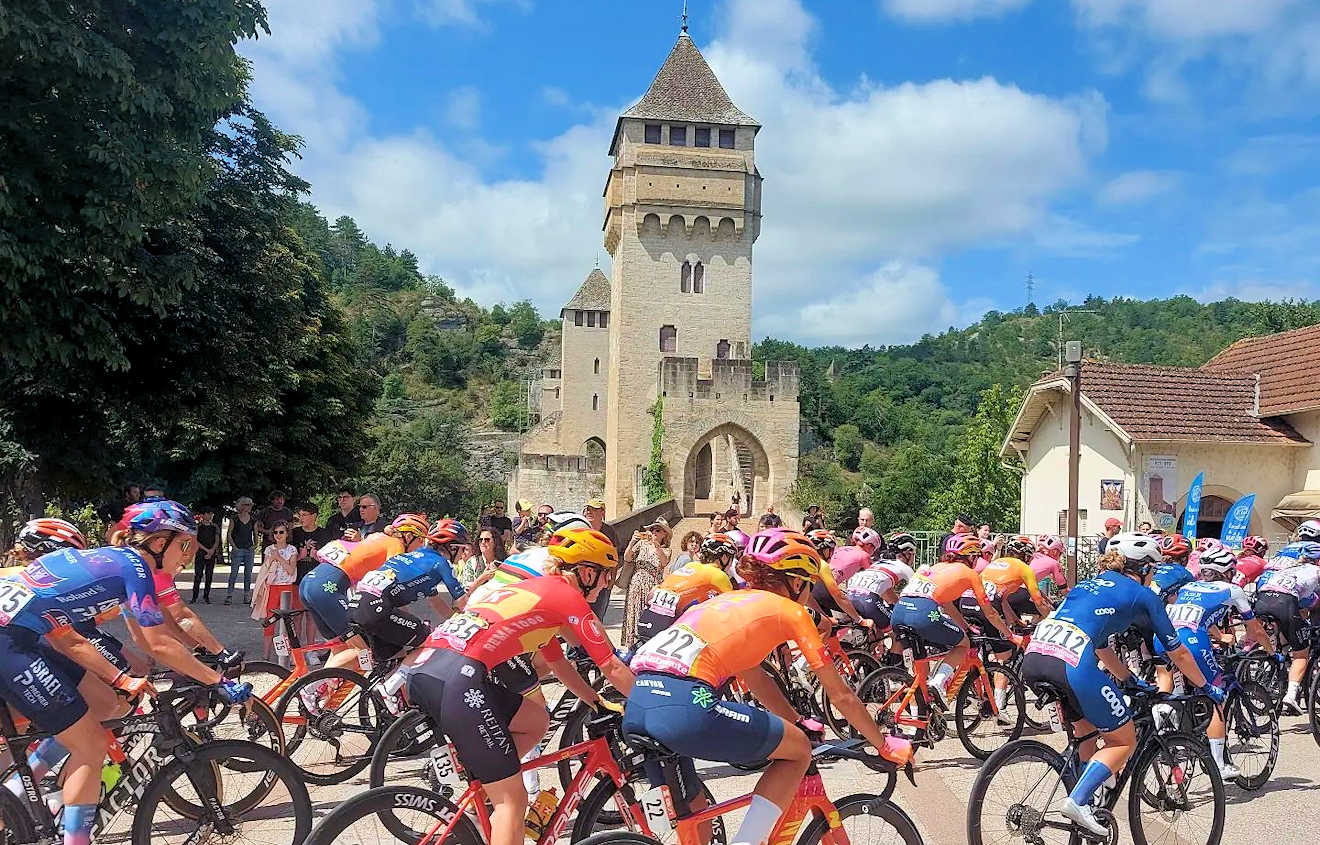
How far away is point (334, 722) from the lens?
785 centimetres

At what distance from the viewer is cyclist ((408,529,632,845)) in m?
4.77

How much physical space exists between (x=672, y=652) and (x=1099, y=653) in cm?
327

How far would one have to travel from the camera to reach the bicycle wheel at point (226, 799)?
536 centimetres

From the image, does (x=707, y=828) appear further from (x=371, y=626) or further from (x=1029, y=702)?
(x=1029, y=702)

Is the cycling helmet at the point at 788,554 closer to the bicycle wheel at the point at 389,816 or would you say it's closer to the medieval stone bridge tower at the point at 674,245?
the bicycle wheel at the point at 389,816

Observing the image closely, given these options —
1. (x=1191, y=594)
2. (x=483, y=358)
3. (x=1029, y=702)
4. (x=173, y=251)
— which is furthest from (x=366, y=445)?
(x=483, y=358)

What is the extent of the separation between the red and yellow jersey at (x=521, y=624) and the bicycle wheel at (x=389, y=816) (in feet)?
2.06

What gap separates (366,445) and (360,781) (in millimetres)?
26804

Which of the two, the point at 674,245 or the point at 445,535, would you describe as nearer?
the point at 445,535

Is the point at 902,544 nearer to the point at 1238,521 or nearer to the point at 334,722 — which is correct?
the point at 334,722

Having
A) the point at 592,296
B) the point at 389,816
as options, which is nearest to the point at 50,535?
the point at 389,816

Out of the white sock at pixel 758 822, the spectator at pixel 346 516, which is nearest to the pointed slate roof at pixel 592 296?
the spectator at pixel 346 516

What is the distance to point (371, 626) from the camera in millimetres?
8086

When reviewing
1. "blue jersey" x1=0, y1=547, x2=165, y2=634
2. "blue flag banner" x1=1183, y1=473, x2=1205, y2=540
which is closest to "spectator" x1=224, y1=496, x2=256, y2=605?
"blue jersey" x1=0, y1=547, x2=165, y2=634
